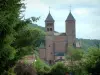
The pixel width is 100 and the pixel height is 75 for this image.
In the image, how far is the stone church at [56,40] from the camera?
512 feet

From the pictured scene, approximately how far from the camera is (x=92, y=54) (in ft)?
155

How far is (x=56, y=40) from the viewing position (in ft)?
533

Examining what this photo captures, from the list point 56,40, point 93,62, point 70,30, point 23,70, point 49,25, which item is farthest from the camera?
point 56,40

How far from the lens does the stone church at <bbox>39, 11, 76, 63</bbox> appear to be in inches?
6142

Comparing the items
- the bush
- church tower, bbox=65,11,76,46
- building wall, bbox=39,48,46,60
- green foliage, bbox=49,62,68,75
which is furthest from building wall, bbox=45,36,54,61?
the bush

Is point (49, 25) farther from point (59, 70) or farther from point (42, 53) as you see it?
point (59, 70)

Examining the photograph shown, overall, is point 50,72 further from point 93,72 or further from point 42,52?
point 42,52

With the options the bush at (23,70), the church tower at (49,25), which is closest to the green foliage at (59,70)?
the bush at (23,70)

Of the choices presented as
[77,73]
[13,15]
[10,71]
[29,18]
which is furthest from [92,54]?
[13,15]

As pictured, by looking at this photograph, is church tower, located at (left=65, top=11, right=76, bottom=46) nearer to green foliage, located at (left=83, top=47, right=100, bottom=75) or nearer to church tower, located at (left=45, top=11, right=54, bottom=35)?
church tower, located at (left=45, top=11, right=54, bottom=35)

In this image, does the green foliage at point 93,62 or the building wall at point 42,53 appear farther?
the building wall at point 42,53

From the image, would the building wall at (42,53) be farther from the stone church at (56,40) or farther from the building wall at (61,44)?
the building wall at (61,44)

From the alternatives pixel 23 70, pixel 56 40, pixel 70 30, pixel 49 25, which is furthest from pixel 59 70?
pixel 56 40

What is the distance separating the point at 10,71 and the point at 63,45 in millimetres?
136146
